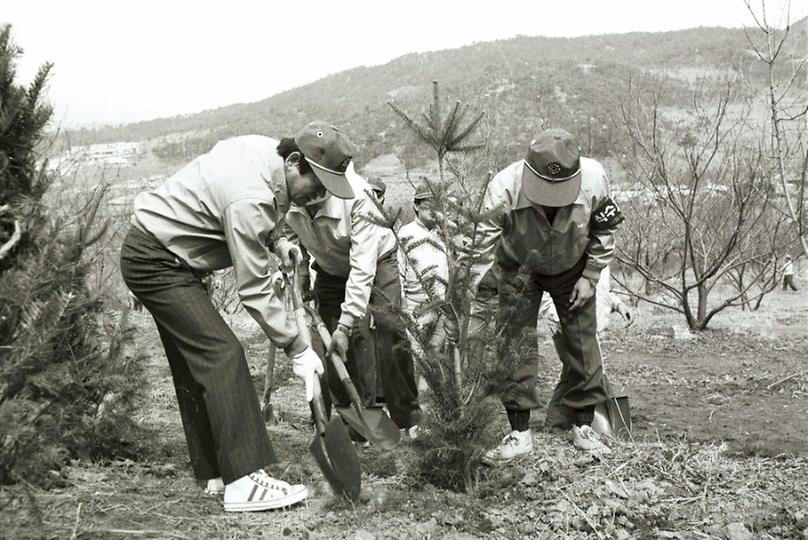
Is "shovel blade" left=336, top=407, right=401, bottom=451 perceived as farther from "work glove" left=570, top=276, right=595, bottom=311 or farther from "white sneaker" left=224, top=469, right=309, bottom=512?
"work glove" left=570, top=276, right=595, bottom=311

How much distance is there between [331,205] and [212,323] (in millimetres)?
1348

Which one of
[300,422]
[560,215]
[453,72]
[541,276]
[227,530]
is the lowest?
[300,422]

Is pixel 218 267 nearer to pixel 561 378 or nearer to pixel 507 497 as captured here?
pixel 507 497

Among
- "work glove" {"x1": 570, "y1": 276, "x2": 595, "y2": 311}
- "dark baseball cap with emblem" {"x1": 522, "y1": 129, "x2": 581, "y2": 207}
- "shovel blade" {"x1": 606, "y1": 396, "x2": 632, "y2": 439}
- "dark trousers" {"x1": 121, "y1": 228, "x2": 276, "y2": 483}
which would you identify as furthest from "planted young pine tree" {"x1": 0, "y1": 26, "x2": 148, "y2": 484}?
"shovel blade" {"x1": 606, "y1": 396, "x2": 632, "y2": 439}

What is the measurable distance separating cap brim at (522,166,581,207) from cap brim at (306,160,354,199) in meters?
1.10

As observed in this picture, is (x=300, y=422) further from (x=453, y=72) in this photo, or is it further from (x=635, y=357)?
(x=453, y=72)

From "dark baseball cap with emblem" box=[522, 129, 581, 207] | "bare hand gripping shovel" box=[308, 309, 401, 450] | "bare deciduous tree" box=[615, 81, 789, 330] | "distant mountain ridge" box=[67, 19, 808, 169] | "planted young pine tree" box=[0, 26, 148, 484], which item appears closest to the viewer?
"planted young pine tree" box=[0, 26, 148, 484]

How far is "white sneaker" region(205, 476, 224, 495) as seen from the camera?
3.42 metres

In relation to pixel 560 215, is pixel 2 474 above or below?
below

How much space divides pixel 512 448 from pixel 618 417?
964mm

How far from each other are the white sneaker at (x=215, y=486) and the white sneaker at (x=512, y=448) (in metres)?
1.24

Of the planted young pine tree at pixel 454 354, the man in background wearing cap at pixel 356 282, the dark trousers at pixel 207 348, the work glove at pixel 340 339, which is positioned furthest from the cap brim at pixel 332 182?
the work glove at pixel 340 339

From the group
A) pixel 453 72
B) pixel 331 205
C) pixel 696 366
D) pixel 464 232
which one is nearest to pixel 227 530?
pixel 464 232

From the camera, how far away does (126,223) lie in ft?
42.8
